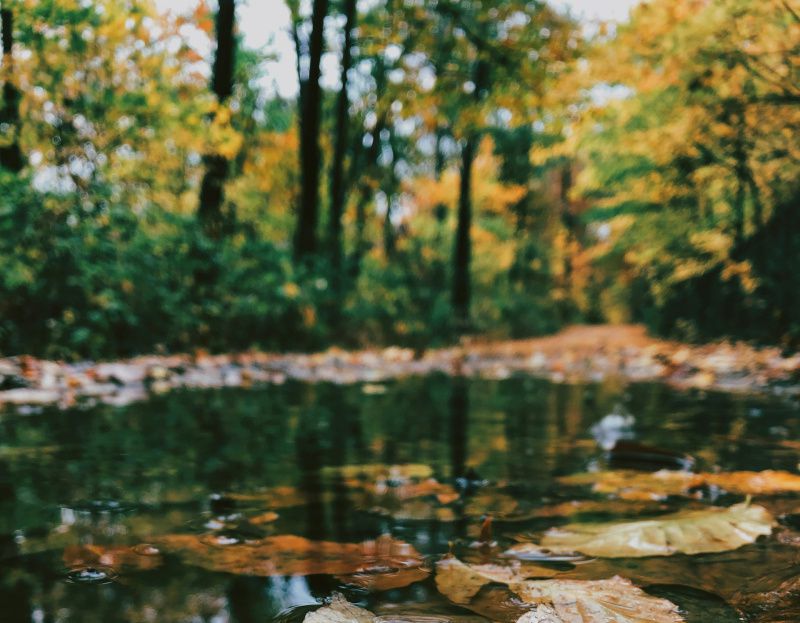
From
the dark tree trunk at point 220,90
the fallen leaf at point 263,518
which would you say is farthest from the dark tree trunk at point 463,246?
the fallen leaf at point 263,518

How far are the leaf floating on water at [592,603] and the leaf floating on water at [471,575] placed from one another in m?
0.07

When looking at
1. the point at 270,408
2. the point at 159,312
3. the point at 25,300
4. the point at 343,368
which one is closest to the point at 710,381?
the point at 343,368

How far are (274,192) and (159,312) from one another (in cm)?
1104

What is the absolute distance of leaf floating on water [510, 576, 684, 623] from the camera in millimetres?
1170

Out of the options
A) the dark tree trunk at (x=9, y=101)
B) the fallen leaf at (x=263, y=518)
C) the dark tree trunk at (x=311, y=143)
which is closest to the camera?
the fallen leaf at (x=263, y=518)

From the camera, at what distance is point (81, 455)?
8.68 ft

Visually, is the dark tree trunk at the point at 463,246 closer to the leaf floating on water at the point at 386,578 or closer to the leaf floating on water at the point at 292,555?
the leaf floating on water at the point at 292,555

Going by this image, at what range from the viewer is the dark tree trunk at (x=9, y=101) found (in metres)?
5.88

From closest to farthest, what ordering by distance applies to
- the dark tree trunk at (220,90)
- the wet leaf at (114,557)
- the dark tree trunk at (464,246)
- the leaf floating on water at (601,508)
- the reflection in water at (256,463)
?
the reflection in water at (256,463) → the wet leaf at (114,557) → the leaf floating on water at (601,508) → the dark tree trunk at (220,90) → the dark tree trunk at (464,246)

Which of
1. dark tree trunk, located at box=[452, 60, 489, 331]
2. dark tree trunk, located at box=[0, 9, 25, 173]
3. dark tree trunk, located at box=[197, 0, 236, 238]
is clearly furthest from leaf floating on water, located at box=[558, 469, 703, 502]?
dark tree trunk, located at box=[452, 60, 489, 331]

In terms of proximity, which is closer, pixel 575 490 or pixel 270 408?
pixel 575 490

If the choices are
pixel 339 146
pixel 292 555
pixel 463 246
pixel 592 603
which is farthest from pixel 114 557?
pixel 463 246

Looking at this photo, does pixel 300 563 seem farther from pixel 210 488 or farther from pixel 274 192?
pixel 274 192

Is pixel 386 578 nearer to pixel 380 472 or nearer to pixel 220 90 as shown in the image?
pixel 380 472
